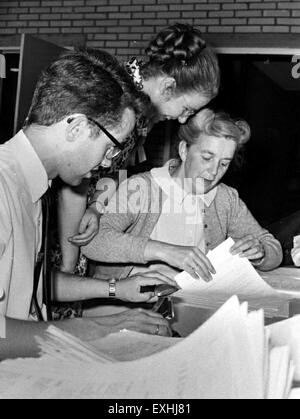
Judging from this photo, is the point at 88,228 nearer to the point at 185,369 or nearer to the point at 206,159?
the point at 206,159

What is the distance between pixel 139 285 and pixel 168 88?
0.98 m

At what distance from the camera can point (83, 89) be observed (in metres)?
1.21

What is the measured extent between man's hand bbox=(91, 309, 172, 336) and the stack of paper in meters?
0.25

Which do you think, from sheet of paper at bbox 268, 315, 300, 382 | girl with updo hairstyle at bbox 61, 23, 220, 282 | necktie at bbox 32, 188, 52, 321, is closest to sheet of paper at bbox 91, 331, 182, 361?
sheet of paper at bbox 268, 315, 300, 382

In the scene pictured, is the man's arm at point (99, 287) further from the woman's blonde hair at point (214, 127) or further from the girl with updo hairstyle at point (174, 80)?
the woman's blonde hair at point (214, 127)

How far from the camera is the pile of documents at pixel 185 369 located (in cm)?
71

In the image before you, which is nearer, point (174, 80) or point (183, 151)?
point (174, 80)

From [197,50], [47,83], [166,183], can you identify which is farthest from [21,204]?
[197,50]

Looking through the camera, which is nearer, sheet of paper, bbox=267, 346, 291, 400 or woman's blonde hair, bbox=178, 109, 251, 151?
sheet of paper, bbox=267, 346, 291, 400

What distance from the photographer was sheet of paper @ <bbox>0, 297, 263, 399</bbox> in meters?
0.71

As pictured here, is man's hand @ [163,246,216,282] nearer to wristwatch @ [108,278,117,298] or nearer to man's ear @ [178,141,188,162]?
wristwatch @ [108,278,117,298]

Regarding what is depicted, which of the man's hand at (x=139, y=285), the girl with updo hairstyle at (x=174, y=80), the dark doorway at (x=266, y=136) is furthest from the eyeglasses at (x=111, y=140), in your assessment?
the dark doorway at (x=266, y=136)

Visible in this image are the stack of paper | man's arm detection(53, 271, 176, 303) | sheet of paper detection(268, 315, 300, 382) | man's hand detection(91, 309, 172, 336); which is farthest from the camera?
man's arm detection(53, 271, 176, 303)

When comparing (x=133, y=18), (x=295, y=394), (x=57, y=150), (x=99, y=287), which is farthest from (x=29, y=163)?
(x=133, y=18)
